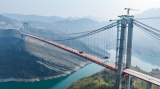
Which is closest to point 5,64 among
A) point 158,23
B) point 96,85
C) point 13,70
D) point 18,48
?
point 13,70

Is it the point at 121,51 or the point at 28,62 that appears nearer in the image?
the point at 121,51

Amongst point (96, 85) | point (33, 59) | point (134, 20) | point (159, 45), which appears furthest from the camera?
point (159, 45)

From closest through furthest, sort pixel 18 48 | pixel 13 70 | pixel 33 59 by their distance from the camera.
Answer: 1. pixel 13 70
2. pixel 33 59
3. pixel 18 48

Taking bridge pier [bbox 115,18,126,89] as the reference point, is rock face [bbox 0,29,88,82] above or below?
below

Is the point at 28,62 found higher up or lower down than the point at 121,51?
lower down

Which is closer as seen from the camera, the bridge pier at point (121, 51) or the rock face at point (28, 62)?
the bridge pier at point (121, 51)

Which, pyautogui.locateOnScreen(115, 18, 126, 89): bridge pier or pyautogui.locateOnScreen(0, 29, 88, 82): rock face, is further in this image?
pyautogui.locateOnScreen(0, 29, 88, 82): rock face

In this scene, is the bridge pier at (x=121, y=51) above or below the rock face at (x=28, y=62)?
above

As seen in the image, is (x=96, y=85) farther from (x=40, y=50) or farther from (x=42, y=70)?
(x=40, y=50)
